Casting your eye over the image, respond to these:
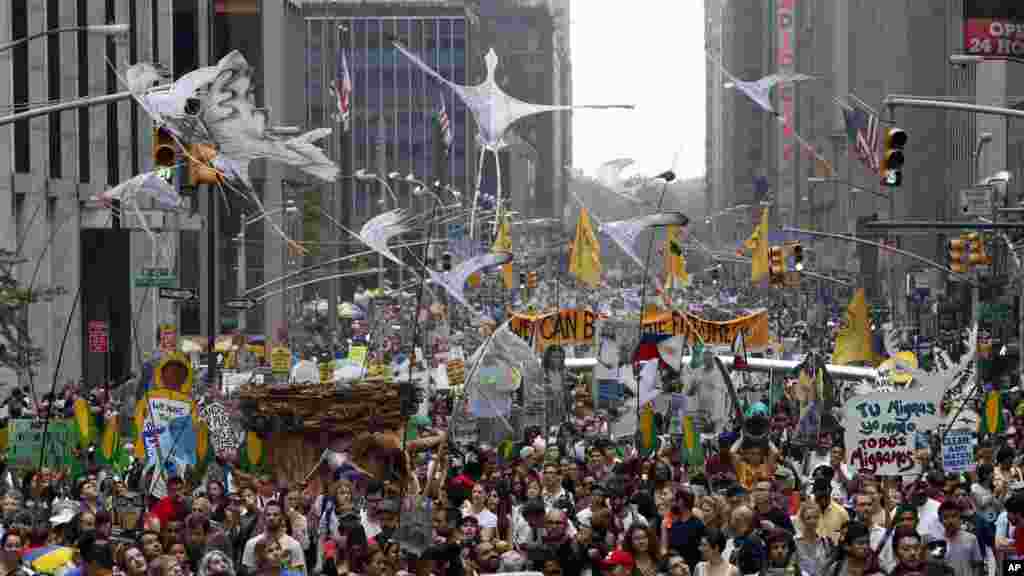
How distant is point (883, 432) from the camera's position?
16.5m

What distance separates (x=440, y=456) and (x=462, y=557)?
13.5 feet

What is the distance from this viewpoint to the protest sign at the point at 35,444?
18.7m

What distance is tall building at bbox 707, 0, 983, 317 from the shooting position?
292 ft

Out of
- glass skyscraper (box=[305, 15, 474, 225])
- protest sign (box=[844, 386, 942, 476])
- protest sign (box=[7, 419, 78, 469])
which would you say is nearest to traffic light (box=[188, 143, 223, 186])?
protest sign (box=[7, 419, 78, 469])

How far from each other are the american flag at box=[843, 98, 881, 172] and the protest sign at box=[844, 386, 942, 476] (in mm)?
16428

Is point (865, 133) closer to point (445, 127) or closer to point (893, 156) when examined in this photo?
point (893, 156)

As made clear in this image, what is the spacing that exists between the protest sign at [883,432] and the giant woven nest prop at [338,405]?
375 centimetres

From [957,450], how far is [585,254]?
24455mm

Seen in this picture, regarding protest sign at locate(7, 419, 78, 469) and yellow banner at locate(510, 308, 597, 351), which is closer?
protest sign at locate(7, 419, 78, 469)

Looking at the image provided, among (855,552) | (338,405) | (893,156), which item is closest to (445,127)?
(893,156)

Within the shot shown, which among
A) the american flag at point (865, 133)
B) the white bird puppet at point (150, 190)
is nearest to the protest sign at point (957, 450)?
the american flag at point (865, 133)

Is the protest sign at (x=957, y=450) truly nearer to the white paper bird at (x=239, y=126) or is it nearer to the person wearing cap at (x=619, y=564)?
the person wearing cap at (x=619, y=564)

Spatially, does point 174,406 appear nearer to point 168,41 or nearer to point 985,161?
point 168,41

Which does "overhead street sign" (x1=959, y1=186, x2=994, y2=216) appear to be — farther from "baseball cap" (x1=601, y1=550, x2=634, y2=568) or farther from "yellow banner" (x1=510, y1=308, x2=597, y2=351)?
"baseball cap" (x1=601, y1=550, x2=634, y2=568)
